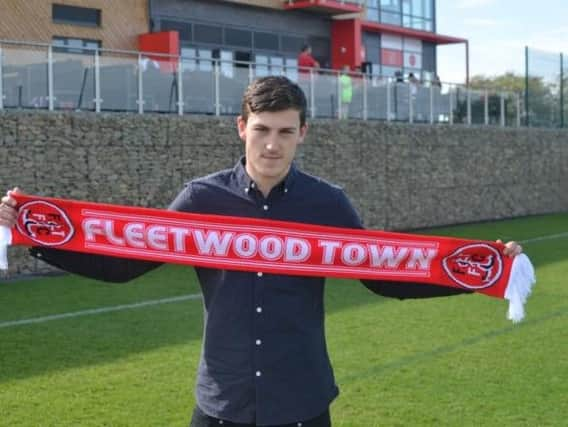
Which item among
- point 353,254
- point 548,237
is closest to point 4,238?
point 353,254

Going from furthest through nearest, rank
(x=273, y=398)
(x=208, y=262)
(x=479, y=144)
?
(x=479, y=144) < (x=208, y=262) < (x=273, y=398)

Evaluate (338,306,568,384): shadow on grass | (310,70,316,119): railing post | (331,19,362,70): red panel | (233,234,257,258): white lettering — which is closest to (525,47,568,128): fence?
(331,19,362,70): red panel

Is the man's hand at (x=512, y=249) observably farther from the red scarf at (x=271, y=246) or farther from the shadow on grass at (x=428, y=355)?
the shadow on grass at (x=428, y=355)

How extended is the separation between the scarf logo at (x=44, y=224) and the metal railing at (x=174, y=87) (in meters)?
10.8

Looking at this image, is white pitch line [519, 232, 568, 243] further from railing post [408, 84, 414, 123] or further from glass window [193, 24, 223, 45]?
glass window [193, 24, 223, 45]

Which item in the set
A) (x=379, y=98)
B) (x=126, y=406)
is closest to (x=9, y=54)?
(x=126, y=406)

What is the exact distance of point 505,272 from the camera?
4.40 meters

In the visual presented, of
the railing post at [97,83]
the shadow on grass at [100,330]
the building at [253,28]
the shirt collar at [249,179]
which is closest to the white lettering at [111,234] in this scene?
the shirt collar at [249,179]

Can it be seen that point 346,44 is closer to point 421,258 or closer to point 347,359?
point 347,359

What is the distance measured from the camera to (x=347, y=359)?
8.87m

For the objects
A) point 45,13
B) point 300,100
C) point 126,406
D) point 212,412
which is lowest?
point 126,406

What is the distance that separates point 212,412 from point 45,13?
78.6 ft

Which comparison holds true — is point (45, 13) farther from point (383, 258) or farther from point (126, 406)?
point (383, 258)

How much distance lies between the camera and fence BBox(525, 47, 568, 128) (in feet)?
106
